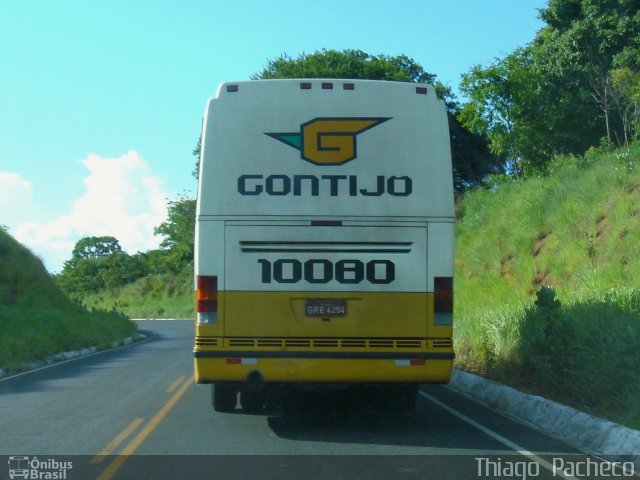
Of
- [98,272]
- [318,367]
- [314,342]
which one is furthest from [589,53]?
[98,272]

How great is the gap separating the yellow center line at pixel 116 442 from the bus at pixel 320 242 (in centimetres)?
112

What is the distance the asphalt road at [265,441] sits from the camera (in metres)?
7.75

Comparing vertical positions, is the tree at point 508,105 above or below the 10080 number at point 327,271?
above

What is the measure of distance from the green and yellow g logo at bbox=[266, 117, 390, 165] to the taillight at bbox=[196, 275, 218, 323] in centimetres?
179

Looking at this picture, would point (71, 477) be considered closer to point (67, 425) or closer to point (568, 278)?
point (67, 425)

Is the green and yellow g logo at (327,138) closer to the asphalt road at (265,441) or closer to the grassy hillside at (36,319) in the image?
the asphalt road at (265,441)

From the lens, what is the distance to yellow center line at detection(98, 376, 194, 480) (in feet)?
25.4

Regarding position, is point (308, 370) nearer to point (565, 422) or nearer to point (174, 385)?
point (565, 422)

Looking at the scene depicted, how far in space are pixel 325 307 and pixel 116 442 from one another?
2.73 metres

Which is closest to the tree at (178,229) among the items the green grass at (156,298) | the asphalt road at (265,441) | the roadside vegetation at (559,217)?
the green grass at (156,298)

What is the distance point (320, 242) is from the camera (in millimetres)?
9375

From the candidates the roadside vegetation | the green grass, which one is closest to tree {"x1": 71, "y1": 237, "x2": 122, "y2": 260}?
the green grass

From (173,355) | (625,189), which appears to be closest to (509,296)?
(625,189)

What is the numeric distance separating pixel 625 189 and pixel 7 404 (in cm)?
1568
